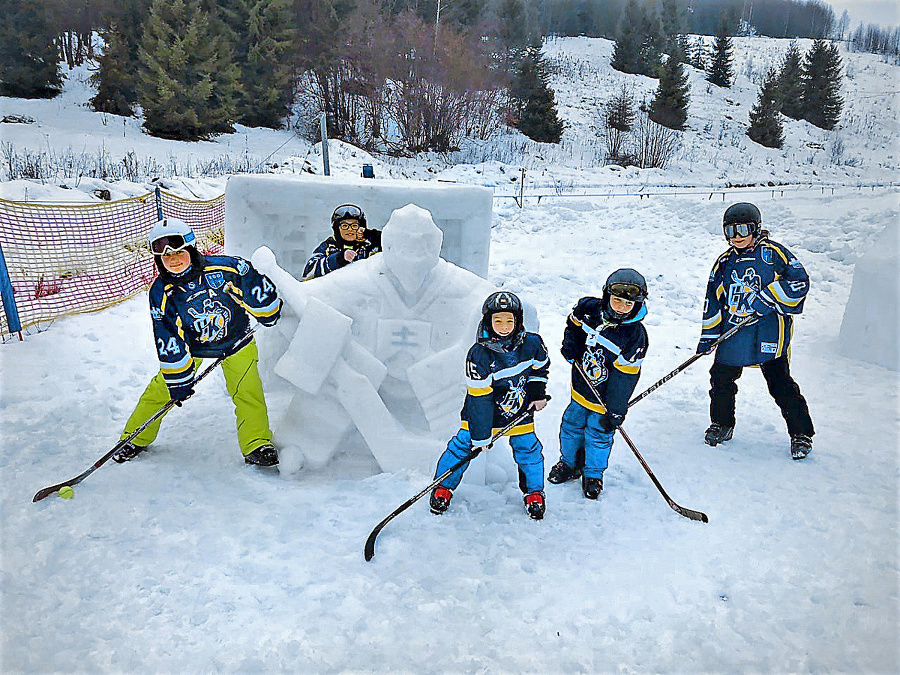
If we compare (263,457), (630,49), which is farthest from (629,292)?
(630,49)

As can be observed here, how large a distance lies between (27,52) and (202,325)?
18.9m

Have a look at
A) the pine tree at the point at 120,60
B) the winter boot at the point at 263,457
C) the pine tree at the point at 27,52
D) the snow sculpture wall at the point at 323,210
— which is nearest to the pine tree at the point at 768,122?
the pine tree at the point at 120,60

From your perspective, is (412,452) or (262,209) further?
Answer: (262,209)

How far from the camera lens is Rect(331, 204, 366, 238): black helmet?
459cm

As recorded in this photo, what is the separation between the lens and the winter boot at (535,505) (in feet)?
10.0

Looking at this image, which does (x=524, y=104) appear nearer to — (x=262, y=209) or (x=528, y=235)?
(x=528, y=235)

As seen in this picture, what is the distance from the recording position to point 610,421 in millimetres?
3234

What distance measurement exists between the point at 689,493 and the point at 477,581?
1505mm

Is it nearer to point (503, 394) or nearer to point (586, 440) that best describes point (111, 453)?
point (503, 394)

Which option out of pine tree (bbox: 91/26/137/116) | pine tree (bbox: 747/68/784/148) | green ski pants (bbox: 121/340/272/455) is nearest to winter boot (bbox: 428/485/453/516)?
green ski pants (bbox: 121/340/272/455)

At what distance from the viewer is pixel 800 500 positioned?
3.32 meters

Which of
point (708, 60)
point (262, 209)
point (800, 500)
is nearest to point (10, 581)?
point (262, 209)

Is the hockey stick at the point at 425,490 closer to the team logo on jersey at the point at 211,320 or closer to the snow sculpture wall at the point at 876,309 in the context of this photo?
the team logo on jersey at the point at 211,320

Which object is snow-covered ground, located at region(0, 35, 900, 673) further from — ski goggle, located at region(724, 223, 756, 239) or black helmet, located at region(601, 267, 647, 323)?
ski goggle, located at region(724, 223, 756, 239)
